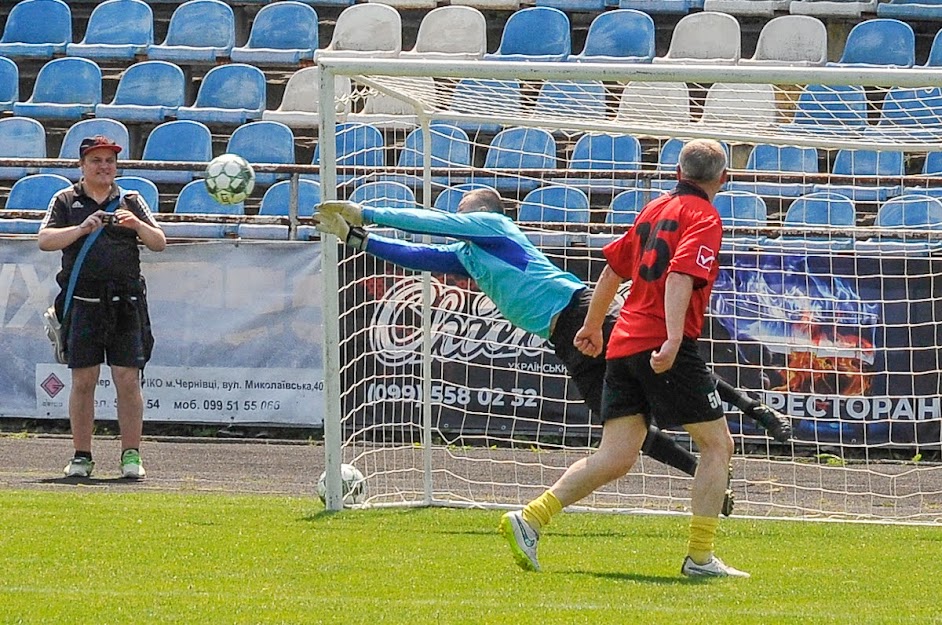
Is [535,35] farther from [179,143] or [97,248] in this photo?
[97,248]

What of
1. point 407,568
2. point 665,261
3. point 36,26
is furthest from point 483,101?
point 36,26

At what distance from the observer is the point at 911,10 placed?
53.2ft

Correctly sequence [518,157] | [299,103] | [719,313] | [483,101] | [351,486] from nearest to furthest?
[351,486] < [483,101] < [719,313] < [518,157] < [299,103]

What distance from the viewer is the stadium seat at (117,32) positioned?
1733cm

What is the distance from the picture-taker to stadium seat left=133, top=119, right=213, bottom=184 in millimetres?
15695

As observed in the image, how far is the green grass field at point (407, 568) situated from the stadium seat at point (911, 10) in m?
8.97

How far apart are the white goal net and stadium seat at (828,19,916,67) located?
146 cm

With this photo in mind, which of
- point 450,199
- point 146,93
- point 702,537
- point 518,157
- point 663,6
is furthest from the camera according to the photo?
point 663,6

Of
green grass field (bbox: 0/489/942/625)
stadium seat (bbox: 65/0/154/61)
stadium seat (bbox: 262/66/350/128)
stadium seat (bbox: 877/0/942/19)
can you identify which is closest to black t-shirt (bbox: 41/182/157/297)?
green grass field (bbox: 0/489/942/625)

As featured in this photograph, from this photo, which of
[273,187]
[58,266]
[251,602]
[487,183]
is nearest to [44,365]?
[58,266]

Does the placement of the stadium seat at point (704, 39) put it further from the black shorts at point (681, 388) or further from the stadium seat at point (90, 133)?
the black shorts at point (681, 388)

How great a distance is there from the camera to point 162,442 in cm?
1311

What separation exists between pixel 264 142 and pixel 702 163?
9.65 metres

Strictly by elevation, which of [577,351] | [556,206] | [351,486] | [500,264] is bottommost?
[351,486]
